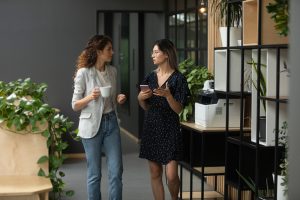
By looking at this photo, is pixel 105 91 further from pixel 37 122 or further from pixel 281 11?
pixel 281 11

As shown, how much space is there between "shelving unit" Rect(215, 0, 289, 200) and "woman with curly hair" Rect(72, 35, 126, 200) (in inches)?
33.1

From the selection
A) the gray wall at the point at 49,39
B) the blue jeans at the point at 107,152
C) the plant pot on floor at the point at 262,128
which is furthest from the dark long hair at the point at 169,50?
the gray wall at the point at 49,39

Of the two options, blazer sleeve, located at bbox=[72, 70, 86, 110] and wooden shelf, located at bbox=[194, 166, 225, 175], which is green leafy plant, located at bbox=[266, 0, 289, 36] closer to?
blazer sleeve, located at bbox=[72, 70, 86, 110]

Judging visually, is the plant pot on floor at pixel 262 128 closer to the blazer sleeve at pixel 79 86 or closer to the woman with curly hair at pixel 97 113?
the woman with curly hair at pixel 97 113

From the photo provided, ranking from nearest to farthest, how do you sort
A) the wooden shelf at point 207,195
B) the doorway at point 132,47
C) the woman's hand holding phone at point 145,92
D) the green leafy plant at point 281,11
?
the green leafy plant at point 281,11 < the woman's hand holding phone at point 145,92 < the wooden shelf at point 207,195 < the doorway at point 132,47

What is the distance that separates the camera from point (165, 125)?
4414 mm

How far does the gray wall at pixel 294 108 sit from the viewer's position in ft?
4.04

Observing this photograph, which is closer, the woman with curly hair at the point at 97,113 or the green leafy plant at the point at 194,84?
the woman with curly hair at the point at 97,113

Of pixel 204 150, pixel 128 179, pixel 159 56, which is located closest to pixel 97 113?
pixel 159 56

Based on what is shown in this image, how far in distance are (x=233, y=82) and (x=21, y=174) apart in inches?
65.3

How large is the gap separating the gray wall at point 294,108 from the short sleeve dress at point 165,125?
3.10 meters

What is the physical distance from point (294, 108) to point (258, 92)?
2593mm

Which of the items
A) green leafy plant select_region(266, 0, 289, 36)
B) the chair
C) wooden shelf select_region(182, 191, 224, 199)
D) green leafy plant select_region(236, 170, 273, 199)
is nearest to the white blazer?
the chair

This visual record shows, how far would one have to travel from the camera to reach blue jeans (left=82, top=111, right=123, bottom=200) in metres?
4.19
